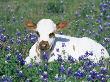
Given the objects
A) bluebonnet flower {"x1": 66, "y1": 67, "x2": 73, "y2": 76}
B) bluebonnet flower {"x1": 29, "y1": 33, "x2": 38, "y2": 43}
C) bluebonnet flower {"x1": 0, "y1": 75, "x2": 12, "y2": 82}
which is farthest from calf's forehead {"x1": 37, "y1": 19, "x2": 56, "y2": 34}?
bluebonnet flower {"x1": 0, "y1": 75, "x2": 12, "y2": 82}

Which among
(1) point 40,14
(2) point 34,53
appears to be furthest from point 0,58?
(1) point 40,14

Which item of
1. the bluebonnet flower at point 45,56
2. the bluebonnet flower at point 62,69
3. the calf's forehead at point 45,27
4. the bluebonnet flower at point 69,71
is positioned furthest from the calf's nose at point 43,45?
the bluebonnet flower at point 69,71

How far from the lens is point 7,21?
13875 millimetres

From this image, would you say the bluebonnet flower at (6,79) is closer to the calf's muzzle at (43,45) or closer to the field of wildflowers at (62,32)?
the field of wildflowers at (62,32)

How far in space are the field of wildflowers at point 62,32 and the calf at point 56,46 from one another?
0.75 ft

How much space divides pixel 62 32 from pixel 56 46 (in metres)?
2.81

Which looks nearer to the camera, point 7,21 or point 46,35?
point 46,35

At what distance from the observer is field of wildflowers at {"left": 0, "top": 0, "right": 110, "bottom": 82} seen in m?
8.05

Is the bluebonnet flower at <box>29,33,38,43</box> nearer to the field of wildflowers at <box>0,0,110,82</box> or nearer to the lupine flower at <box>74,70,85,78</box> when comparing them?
the field of wildflowers at <box>0,0,110,82</box>

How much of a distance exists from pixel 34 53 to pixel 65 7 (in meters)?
6.34

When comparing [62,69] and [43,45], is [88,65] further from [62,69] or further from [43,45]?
[43,45]

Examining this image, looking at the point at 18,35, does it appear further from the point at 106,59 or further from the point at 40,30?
the point at 106,59

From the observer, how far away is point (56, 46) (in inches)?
381

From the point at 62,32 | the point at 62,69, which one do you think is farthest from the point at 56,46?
the point at 62,32
